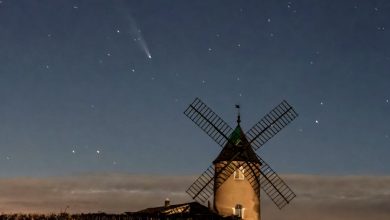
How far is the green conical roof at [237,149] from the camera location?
42.2 meters

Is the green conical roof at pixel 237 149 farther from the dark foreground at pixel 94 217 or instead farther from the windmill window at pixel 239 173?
the dark foreground at pixel 94 217

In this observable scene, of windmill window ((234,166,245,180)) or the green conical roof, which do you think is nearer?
windmill window ((234,166,245,180))

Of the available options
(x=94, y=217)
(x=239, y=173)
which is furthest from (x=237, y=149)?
(x=94, y=217)

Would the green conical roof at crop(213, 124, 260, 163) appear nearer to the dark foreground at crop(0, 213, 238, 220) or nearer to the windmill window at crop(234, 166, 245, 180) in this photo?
the windmill window at crop(234, 166, 245, 180)

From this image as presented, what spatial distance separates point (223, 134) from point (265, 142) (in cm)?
322

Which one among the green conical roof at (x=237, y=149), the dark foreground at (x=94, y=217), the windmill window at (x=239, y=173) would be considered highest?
the green conical roof at (x=237, y=149)

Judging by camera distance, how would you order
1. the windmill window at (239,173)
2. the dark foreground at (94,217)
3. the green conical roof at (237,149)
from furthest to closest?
the green conical roof at (237,149) → the windmill window at (239,173) → the dark foreground at (94,217)

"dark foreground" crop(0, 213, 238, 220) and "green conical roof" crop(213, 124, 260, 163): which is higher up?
"green conical roof" crop(213, 124, 260, 163)

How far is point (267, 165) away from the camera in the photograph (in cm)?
4300

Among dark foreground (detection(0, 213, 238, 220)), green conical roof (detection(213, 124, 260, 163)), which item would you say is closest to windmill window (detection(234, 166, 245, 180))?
green conical roof (detection(213, 124, 260, 163))

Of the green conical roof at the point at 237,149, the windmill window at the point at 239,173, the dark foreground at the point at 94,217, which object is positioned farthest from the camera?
the green conical roof at the point at 237,149

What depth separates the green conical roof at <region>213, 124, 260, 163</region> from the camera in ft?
139

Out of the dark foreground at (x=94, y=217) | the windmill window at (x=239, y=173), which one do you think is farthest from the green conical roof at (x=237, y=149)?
the dark foreground at (x=94, y=217)

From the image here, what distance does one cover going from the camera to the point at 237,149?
4241cm
